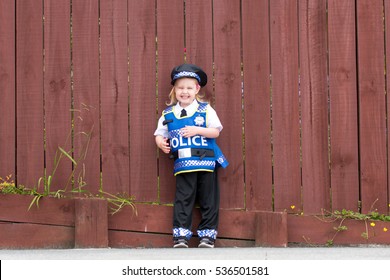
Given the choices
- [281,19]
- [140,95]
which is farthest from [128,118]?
[281,19]

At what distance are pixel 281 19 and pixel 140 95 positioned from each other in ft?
4.00

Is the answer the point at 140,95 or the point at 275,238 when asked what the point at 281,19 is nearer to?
the point at 140,95

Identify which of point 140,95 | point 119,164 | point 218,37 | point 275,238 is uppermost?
point 218,37

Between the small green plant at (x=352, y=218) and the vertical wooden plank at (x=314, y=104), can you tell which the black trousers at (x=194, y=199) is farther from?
the small green plant at (x=352, y=218)

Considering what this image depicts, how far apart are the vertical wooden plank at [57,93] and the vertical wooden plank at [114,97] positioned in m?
0.27

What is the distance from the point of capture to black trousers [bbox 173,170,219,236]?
18.5ft

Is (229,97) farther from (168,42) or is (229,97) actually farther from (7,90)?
Answer: (7,90)

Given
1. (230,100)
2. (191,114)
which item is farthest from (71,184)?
(230,100)

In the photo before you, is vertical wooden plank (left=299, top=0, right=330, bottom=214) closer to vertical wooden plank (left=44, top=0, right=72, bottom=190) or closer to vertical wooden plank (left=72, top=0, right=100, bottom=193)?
vertical wooden plank (left=72, top=0, right=100, bottom=193)

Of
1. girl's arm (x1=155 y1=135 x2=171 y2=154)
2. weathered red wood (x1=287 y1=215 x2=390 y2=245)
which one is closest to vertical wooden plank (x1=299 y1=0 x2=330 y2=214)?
weathered red wood (x1=287 y1=215 x2=390 y2=245)

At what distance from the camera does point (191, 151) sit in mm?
5578

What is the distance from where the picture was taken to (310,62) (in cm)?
581

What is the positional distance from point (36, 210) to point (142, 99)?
1151 millimetres

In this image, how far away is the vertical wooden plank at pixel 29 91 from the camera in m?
5.82
